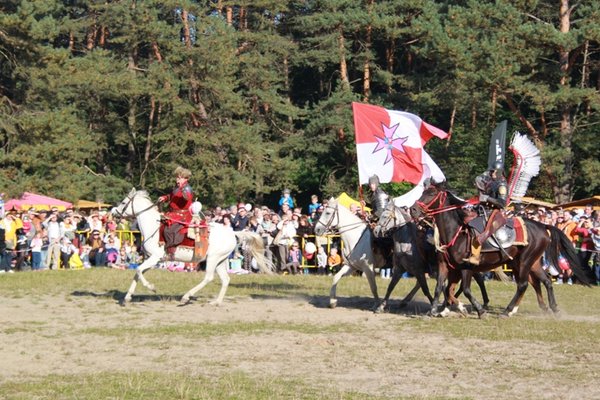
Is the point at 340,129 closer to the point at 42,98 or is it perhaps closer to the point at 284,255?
the point at 42,98

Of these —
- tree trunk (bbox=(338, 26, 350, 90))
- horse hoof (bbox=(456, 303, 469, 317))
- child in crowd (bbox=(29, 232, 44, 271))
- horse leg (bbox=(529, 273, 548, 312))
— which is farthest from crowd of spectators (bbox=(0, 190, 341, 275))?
tree trunk (bbox=(338, 26, 350, 90))

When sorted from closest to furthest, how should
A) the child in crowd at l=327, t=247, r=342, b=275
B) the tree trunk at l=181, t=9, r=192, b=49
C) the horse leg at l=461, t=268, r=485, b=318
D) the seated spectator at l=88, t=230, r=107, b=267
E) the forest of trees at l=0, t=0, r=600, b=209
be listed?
the horse leg at l=461, t=268, r=485, b=318 < the child in crowd at l=327, t=247, r=342, b=275 < the seated spectator at l=88, t=230, r=107, b=267 < the forest of trees at l=0, t=0, r=600, b=209 < the tree trunk at l=181, t=9, r=192, b=49

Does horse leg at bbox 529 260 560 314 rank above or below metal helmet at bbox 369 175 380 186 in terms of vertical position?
below

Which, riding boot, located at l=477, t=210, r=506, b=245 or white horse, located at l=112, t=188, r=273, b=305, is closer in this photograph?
riding boot, located at l=477, t=210, r=506, b=245

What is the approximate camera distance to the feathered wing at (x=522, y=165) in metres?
18.1

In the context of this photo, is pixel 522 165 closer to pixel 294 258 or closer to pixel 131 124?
pixel 294 258

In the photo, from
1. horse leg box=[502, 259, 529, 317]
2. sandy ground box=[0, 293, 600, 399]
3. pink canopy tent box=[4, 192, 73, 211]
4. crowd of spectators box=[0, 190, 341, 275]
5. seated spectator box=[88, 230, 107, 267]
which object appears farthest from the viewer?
pink canopy tent box=[4, 192, 73, 211]

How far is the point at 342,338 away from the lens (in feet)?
47.8

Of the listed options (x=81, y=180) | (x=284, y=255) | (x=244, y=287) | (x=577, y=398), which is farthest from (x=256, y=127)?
(x=577, y=398)

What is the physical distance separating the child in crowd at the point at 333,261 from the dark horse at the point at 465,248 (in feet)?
31.7

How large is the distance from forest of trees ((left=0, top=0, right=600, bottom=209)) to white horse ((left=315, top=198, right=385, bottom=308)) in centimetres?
2022

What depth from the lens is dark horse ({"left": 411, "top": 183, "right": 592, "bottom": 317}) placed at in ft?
55.4

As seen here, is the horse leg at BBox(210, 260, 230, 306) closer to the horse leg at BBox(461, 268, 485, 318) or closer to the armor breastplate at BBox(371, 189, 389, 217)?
the armor breastplate at BBox(371, 189, 389, 217)

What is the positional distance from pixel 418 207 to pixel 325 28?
31769 millimetres
